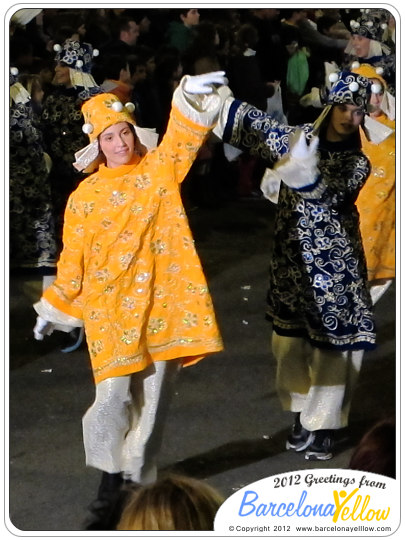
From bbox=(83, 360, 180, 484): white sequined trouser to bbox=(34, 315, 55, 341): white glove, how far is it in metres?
0.13

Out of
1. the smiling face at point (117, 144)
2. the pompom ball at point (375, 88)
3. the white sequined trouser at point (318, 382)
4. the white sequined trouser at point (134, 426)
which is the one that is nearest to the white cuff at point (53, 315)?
the white sequined trouser at point (134, 426)

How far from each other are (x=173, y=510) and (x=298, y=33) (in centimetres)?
89

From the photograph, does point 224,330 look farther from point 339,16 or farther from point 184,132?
point 339,16

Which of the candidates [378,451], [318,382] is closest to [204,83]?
[318,382]

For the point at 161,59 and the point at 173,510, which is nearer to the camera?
the point at 173,510

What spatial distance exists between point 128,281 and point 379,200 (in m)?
0.47

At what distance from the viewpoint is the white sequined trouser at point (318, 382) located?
2.91 m

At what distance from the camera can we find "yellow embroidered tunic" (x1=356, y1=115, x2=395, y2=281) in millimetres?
2873

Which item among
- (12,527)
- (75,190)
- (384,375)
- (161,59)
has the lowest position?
(12,527)

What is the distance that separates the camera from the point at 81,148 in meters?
2.82

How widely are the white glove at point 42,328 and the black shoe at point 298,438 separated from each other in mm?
474

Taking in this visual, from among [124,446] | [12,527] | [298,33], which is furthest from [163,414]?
[298,33]

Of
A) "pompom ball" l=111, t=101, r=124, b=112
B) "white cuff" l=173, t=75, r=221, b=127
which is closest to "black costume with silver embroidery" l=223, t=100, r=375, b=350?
"white cuff" l=173, t=75, r=221, b=127

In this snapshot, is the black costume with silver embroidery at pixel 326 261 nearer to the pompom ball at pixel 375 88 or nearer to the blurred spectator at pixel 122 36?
the pompom ball at pixel 375 88
